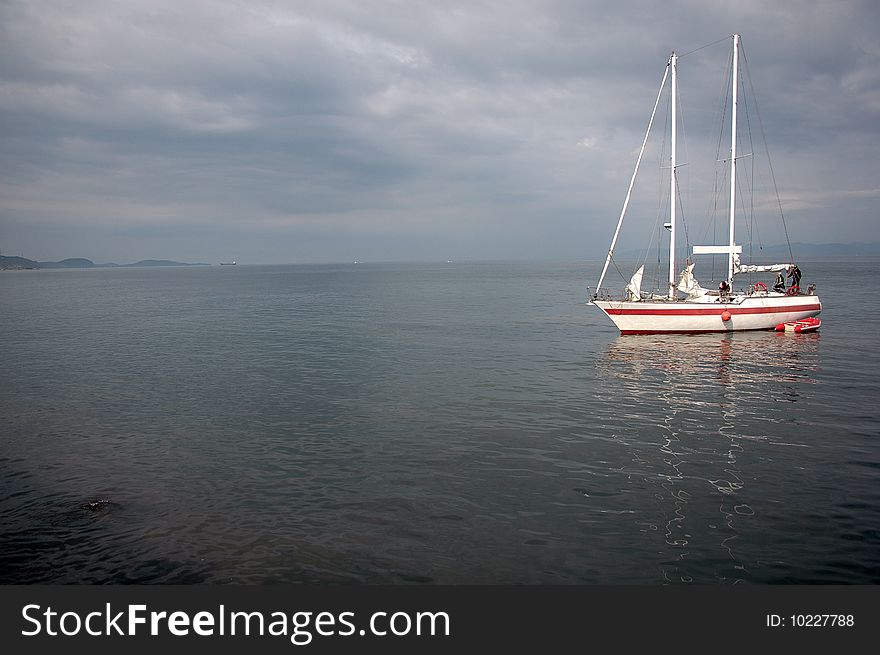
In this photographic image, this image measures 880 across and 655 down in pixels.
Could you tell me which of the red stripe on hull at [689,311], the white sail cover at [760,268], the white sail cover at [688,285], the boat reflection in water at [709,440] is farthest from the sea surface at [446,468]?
the white sail cover at [760,268]

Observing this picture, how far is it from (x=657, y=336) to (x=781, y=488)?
3309cm

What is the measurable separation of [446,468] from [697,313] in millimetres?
35819

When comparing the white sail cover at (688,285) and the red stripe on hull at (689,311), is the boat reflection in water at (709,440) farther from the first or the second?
the white sail cover at (688,285)

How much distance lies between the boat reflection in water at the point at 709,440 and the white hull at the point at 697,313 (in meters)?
5.18

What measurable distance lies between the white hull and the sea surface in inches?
235

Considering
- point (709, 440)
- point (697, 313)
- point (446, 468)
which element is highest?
point (697, 313)

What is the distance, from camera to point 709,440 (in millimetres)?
22172

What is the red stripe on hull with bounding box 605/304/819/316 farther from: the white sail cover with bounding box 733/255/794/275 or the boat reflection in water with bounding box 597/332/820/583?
the white sail cover with bounding box 733/255/794/275

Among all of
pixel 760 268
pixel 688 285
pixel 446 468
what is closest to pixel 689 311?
pixel 688 285

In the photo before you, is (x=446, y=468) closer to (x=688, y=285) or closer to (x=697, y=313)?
A: (x=697, y=313)

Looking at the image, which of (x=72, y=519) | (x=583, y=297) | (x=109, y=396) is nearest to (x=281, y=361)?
(x=109, y=396)

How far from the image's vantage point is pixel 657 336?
49.1 meters

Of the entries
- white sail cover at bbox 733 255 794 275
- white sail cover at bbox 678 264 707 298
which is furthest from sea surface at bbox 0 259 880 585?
white sail cover at bbox 733 255 794 275

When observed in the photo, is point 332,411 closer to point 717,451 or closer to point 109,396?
point 109,396
